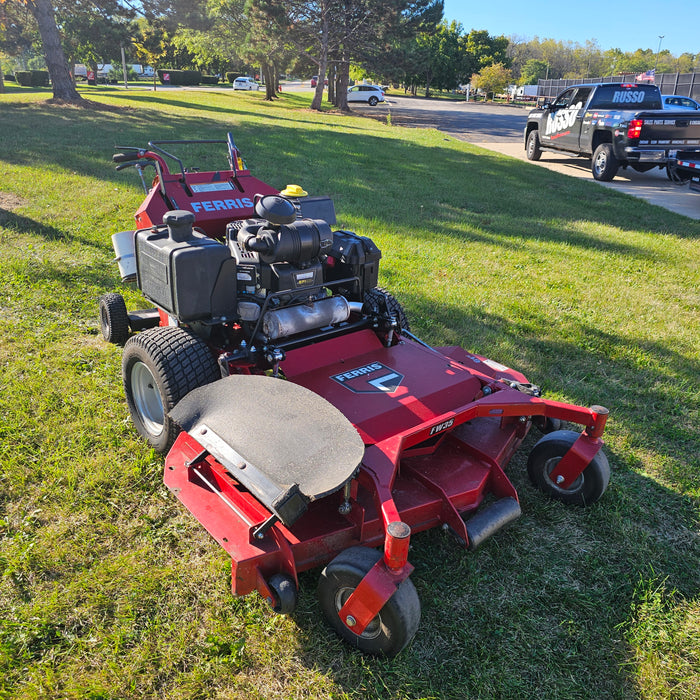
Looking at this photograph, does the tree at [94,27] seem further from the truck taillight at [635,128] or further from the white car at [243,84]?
the truck taillight at [635,128]

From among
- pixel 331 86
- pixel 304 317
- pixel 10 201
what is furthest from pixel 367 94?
pixel 304 317

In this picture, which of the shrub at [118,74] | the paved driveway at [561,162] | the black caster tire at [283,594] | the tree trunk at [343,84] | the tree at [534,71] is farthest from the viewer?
the tree at [534,71]

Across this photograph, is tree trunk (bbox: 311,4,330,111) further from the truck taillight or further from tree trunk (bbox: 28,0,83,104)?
the truck taillight

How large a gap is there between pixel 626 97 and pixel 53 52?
18785mm

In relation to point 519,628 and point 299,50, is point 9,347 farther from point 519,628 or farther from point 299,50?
point 299,50

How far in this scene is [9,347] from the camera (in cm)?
486

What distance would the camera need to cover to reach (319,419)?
2.64m

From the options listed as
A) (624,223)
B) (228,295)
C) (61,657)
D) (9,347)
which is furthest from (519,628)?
(624,223)

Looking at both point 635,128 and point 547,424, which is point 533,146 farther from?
point 547,424

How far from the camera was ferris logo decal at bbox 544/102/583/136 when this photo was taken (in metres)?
14.1

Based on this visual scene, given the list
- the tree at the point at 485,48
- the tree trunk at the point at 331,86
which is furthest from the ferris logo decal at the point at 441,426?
the tree at the point at 485,48

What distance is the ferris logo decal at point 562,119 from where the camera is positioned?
14062 mm

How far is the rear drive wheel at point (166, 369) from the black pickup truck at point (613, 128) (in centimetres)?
1155

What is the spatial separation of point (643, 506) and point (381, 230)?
5782mm
